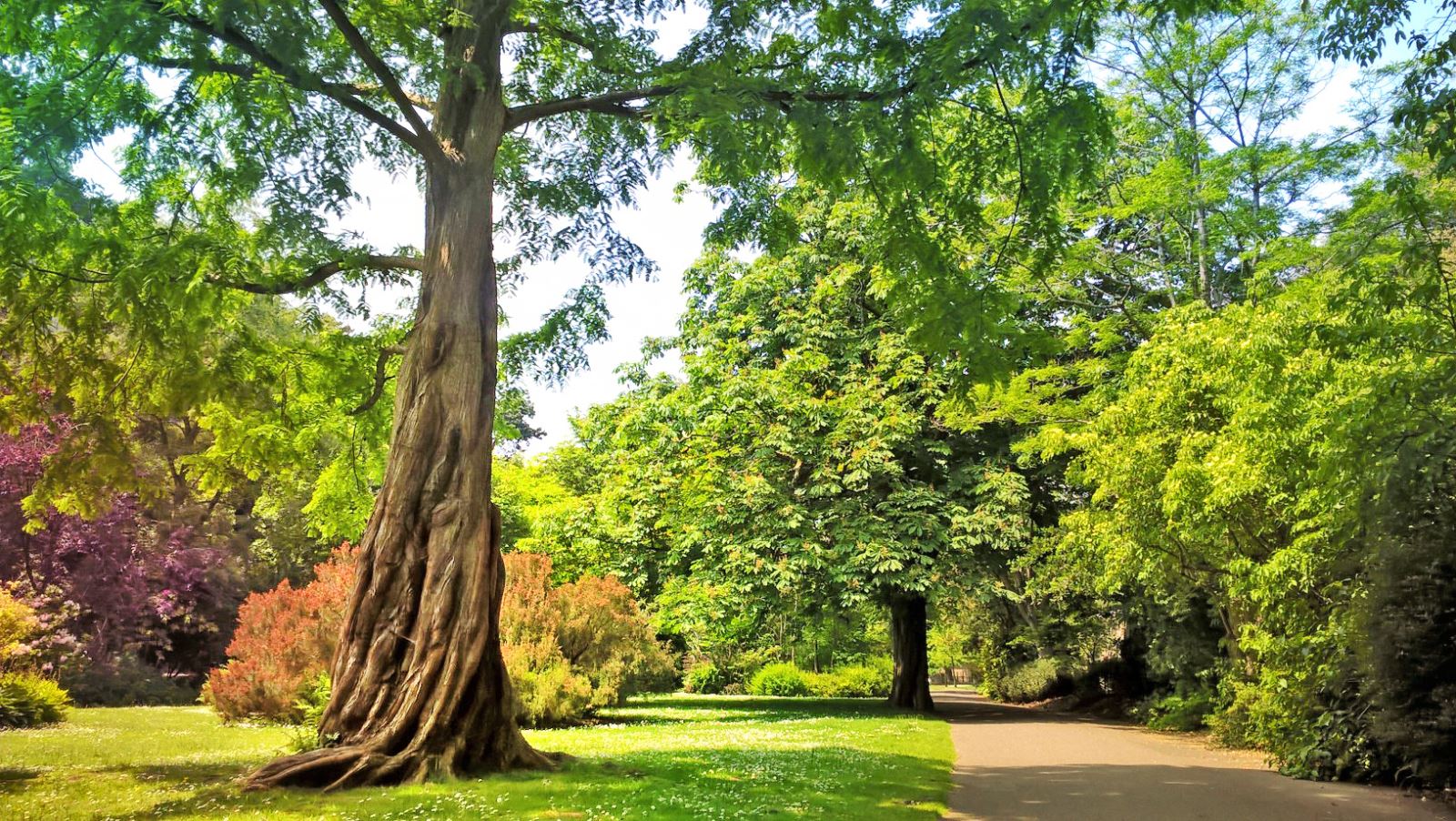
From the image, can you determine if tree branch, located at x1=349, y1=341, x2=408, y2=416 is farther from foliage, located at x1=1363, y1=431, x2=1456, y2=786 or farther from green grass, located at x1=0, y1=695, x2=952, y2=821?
foliage, located at x1=1363, y1=431, x2=1456, y2=786

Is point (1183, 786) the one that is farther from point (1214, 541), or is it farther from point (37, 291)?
point (37, 291)

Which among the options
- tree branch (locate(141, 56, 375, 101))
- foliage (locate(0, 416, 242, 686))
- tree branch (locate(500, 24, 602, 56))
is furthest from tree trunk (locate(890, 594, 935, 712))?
tree branch (locate(141, 56, 375, 101))

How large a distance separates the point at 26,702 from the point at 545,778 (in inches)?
428

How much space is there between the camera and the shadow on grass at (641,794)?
761cm

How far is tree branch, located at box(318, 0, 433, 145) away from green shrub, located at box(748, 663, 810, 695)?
29.3m

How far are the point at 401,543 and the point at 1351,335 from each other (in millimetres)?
10147

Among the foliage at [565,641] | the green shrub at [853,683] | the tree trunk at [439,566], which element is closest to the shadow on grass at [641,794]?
the tree trunk at [439,566]

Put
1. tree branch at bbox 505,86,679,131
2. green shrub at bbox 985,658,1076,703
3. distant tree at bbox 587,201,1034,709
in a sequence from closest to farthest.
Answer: tree branch at bbox 505,86,679,131 → distant tree at bbox 587,201,1034,709 → green shrub at bbox 985,658,1076,703

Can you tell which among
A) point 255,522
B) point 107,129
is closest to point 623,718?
point 107,129

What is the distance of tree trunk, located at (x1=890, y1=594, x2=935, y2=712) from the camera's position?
2555 cm

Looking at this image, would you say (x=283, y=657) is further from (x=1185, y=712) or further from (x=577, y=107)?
(x=1185, y=712)

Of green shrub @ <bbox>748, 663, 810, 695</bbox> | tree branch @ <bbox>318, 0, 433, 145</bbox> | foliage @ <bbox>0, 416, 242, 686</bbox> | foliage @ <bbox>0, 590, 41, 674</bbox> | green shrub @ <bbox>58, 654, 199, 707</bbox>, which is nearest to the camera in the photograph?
tree branch @ <bbox>318, 0, 433, 145</bbox>

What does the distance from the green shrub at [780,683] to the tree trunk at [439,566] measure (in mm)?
27313

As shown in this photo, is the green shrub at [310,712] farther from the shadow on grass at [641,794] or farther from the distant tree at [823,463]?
the distant tree at [823,463]
